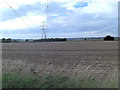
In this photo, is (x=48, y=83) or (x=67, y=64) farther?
(x=67, y=64)

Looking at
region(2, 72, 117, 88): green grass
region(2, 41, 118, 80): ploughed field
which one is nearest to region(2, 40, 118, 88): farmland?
region(2, 41, 118, 80): ploughed field

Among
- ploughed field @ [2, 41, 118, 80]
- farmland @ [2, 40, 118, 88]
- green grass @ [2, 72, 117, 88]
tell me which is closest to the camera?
green grass @ [2, 72, 117, 88]

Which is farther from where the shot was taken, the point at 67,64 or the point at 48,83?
the point at 67,64

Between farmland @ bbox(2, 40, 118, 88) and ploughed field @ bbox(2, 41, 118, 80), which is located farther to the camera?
ploughed field @ bbox(2, 41, 118, 80)

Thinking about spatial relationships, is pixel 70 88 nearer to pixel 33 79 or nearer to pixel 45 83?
pixel 45 83

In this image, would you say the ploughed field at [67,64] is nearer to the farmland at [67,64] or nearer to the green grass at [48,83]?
the farmland at [67,64]

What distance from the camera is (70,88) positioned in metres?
5.76

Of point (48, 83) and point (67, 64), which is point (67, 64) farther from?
point (48, 83)

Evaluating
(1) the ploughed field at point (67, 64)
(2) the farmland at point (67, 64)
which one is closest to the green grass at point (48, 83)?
(2) the farmland at point (67, 64)

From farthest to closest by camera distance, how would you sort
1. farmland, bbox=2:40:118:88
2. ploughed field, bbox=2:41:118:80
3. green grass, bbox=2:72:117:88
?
ploughed field, bbox=2:41:118:80 < farmland, bbox=2:40:118:88 < green grass, bbox=2:72:117:88

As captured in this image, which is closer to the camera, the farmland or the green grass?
the green grass

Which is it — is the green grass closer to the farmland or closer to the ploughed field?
the farmland

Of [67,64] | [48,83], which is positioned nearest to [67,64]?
[67,64]

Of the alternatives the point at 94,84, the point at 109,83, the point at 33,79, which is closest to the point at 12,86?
the point at 33,79
